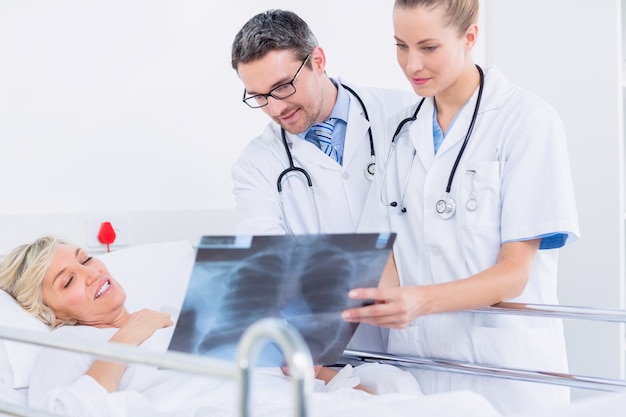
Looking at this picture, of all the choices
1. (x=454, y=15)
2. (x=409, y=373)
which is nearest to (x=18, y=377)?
(x=409, y=373)

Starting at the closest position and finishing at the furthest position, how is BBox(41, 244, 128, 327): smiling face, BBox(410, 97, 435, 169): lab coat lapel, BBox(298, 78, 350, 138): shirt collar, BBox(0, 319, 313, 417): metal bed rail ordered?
BBox(0, 319, 313, 417): metal bed rail, BBox(410, 97, 435, 169): lab coat lapel, BBox(41, 244, 128, 327): smiling face, BBox(298, 78, 350, 138): shirt collar

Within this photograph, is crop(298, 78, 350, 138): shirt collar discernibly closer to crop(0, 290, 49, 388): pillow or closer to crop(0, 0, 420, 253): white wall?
crop(0, 0, 420, 253): white wall

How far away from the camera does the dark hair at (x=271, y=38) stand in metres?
2.00


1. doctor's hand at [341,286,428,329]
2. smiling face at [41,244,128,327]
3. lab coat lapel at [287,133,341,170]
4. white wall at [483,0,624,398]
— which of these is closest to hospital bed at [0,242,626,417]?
smiling face at [41,244,128,327]

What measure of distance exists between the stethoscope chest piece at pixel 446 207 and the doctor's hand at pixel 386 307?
28 cm

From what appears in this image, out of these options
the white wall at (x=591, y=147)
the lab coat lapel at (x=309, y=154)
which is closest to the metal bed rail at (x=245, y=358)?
the lab coat lapel at (x=309, y=154)

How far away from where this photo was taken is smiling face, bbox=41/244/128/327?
1.96 m

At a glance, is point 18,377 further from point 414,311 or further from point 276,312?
point 414,311

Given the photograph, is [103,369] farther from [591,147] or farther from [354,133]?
[591,147]

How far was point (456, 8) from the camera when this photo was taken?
169 cm

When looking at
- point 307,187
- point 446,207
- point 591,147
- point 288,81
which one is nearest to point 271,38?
point 288,81

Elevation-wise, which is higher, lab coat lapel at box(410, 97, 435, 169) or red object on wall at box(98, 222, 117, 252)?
lab coat lapel at box(410, 97, 435, 169)

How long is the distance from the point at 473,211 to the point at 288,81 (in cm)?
60

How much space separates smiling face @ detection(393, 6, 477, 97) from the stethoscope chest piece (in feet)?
0.76
